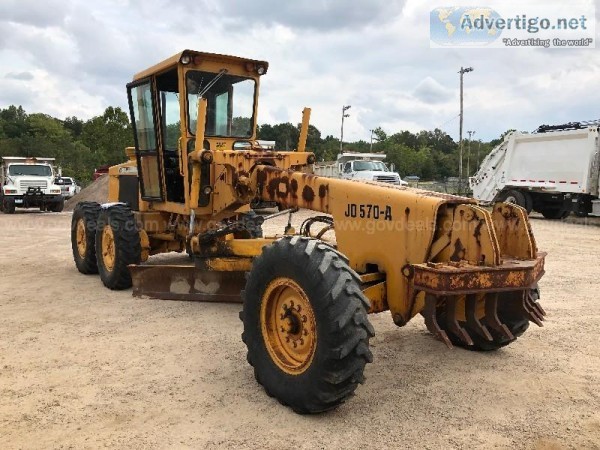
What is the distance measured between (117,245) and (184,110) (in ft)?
6.58

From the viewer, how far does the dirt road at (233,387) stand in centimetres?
339

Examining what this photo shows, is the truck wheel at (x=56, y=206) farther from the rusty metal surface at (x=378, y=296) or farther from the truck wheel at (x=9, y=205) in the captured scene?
the rusty metal surface at (x=378, y=296)

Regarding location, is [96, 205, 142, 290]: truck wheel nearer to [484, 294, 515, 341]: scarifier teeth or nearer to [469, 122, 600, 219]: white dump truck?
[484, 294, 515, 341]: scarifier teeth

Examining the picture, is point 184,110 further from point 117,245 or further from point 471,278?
point 471,278

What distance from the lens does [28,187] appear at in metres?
23.0

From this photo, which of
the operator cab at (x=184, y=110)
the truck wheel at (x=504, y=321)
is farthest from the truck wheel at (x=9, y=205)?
the truck wheel at (x=504, y=321)

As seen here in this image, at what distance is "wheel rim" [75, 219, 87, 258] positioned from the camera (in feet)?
28.6

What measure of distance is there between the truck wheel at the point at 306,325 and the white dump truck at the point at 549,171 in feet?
46.0

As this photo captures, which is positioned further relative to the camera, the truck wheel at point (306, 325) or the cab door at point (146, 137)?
the cab door at point (146, 137)

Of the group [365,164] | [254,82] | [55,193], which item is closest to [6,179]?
[55,193]

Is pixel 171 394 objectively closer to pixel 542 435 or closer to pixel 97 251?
pixel 542 435

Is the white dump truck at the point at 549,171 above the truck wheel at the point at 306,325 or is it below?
above

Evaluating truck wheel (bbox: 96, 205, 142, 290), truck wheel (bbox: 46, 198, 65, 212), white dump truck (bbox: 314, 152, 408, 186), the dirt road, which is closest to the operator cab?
truck wheel (bbox: 96, 205, 142, 290)

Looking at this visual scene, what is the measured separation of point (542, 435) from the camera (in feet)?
11.2
